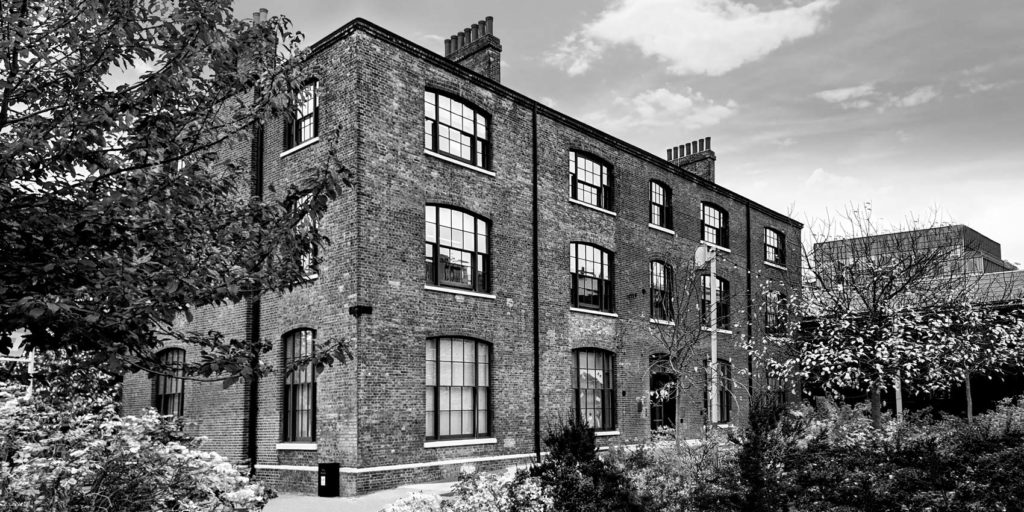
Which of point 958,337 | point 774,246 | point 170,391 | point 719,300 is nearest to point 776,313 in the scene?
point 719,300

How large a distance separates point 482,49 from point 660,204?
8.72 metres

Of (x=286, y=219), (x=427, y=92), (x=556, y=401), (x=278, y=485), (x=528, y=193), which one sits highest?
(x=427, y=92)

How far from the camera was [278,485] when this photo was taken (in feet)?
59.0

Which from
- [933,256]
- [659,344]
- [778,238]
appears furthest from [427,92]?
[778,238]

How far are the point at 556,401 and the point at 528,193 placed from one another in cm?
550

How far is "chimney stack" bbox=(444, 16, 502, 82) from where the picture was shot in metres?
22.6

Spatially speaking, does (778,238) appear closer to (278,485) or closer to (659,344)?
(659,344)

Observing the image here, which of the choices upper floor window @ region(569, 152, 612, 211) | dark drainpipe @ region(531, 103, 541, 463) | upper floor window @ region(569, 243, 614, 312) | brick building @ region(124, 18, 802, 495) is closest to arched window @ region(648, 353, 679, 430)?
brick building @ region(124, 18, 802, 495)

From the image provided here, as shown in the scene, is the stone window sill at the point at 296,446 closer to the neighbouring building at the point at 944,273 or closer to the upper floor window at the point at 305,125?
the upper floor window at the point at 305,125

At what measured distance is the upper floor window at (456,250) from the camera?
1884 cm

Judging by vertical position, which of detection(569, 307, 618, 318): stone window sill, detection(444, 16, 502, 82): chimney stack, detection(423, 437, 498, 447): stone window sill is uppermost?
detection(444, 16, 502, 82): chimney stack

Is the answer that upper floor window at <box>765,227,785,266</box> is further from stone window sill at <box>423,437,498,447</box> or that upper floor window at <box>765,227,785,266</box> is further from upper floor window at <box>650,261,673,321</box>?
stone window sill at <box>423,437,498,447</box>

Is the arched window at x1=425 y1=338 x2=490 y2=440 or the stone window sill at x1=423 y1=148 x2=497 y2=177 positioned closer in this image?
the arched window at x1=425 y1=338 x2=490 y2=440

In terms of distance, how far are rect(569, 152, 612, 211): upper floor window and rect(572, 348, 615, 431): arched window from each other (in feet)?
14.7
